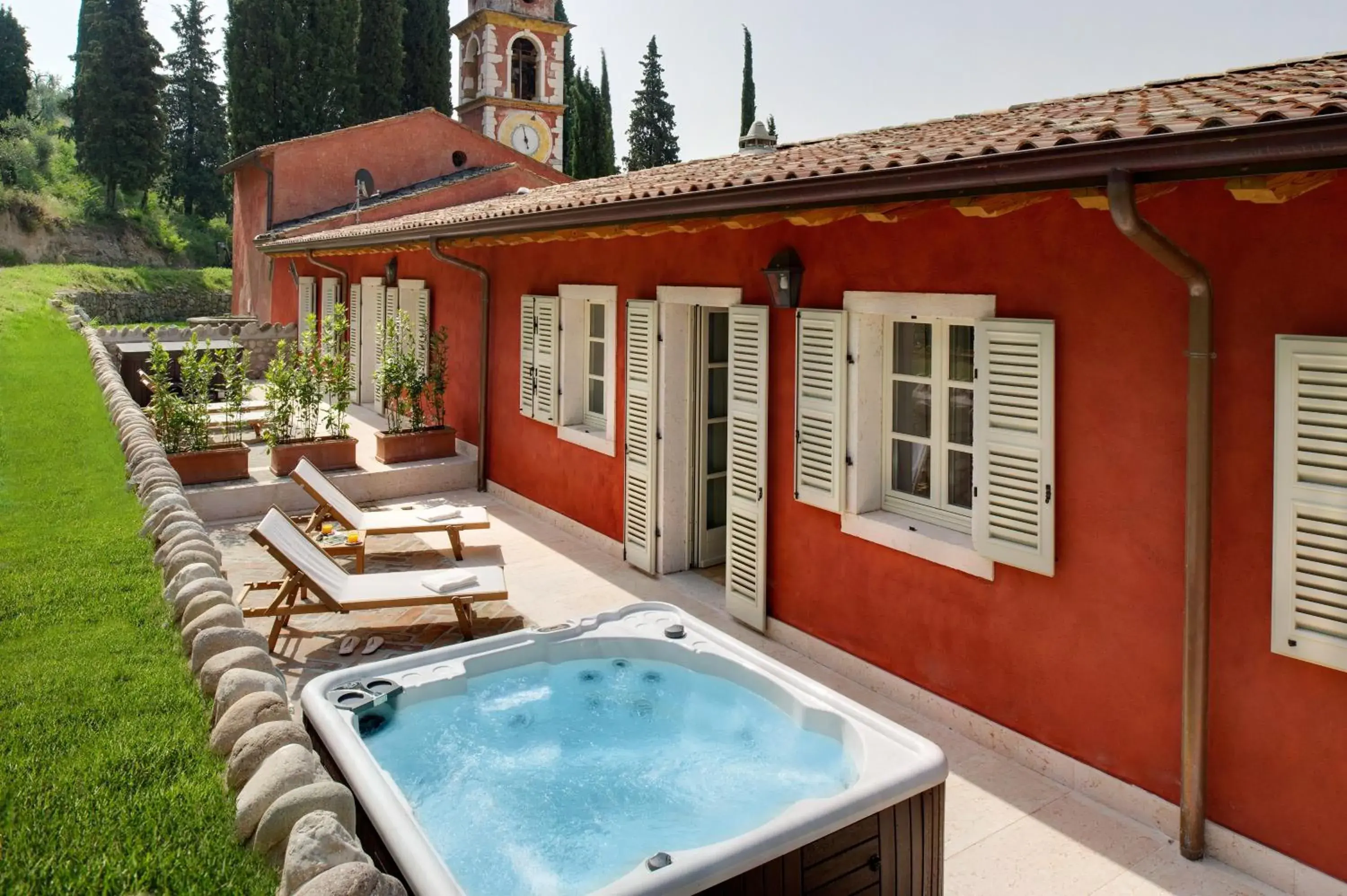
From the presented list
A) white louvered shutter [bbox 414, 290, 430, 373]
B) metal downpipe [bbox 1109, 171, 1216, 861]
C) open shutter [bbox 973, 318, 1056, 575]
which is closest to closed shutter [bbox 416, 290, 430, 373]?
white louvered shutter [bbox 414, 290, 430, 373]

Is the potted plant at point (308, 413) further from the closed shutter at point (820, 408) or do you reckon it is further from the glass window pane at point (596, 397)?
the closed shutter at point (820, 408)

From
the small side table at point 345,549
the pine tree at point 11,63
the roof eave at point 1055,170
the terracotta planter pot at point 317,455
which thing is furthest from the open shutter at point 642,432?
the pine tree at point 11,63

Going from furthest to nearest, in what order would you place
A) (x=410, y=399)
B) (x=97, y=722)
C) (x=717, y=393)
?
(x=410, y=399)
(x=717, y=393)
(x=97, y=722)

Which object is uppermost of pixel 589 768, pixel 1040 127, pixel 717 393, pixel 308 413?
pixel 1040 127

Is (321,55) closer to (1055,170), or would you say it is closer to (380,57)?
→ (380,57)

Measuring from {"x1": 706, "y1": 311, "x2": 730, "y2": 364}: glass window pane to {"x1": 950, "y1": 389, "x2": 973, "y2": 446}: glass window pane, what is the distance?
2.86 metres

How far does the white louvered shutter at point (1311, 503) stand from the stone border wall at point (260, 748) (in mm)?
3413

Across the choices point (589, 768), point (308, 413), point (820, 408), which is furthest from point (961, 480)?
point (308, 413)

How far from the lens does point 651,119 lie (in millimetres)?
43906

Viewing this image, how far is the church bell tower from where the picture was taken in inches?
1097

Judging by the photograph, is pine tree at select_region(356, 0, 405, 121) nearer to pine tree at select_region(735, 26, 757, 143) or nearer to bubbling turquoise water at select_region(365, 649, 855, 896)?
pine tree at select_region(735, 26, 757, 143)

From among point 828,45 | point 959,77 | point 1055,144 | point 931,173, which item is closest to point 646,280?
point 931,173

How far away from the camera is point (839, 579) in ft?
20.2

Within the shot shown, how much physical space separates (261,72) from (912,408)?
32680 millimetres
